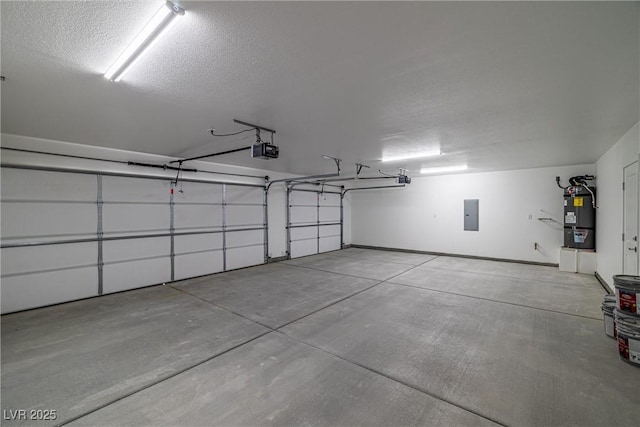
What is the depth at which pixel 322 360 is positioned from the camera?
257 centimetres

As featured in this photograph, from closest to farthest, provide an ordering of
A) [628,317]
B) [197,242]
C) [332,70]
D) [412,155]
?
[332,70] < [628,317] < [412,155] < [197,242]

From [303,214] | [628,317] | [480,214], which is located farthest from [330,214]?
[628,317]

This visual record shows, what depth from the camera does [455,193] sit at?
8133mm

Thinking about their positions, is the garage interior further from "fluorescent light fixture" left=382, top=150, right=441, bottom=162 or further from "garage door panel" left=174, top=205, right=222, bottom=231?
"fluorescent light fixture" left=382, top=150, right=441, bottom=162

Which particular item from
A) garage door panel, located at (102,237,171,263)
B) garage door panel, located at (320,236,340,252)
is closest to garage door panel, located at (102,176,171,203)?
garage door panel, located at (102,237,171,263)

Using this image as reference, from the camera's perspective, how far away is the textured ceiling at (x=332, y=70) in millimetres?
1482

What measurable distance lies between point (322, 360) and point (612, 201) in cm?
548

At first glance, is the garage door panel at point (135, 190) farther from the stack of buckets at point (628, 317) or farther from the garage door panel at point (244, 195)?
the stack of buckets at point (628, 317)

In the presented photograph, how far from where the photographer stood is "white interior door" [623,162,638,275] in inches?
132

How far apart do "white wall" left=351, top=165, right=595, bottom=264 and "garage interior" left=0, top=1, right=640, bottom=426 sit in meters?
0.21

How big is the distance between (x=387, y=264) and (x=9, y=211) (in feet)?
23.8

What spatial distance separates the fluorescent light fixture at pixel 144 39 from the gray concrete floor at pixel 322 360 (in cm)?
251

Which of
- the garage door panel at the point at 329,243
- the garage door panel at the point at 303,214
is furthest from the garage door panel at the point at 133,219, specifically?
the garage door panel at the point at 329,243

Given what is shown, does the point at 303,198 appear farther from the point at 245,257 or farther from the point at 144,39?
the point at 144,39
